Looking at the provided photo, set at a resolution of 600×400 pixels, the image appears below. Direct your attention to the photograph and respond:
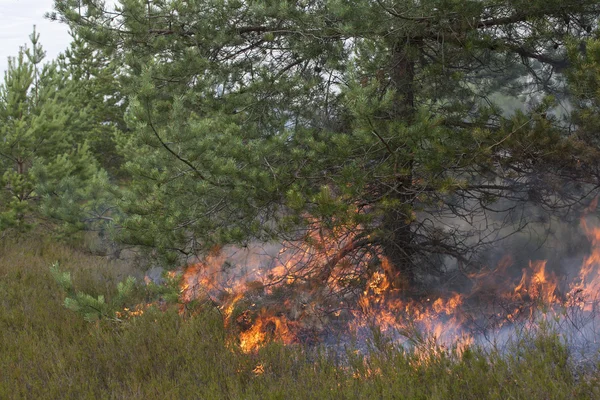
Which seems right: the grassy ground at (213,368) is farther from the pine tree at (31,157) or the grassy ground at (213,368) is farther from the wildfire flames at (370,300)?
the pine tree at (31,157)

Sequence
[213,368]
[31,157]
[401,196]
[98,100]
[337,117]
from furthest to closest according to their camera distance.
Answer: [98,100] < [31,157] < [337,117] < [401,196] < [213,368]

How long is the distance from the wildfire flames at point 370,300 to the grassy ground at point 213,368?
0.46 metres

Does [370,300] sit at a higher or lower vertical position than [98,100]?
lower

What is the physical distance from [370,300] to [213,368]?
2.01 m

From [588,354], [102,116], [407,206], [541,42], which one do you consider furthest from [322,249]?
[102,116]

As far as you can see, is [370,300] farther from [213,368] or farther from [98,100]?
[98,100]

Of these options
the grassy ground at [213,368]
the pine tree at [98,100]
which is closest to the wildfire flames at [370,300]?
the grassy ground at [213,368]

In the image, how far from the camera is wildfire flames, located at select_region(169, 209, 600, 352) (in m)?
5.59

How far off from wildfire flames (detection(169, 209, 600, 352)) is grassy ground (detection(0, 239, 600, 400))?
1.51 feet

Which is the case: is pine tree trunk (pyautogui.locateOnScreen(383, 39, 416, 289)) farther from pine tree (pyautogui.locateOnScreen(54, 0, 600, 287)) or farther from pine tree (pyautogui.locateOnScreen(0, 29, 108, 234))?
pine tree (pyautogui.locateOnScreen(0, 29, 108, 234))

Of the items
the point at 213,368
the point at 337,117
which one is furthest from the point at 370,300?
the point at 337,117

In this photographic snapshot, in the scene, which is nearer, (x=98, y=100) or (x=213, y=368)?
(x=213, y=368)

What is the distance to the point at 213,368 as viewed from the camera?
493 cm

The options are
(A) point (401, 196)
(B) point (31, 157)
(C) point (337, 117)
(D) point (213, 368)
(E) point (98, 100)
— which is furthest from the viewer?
(E) point (98, 100)
